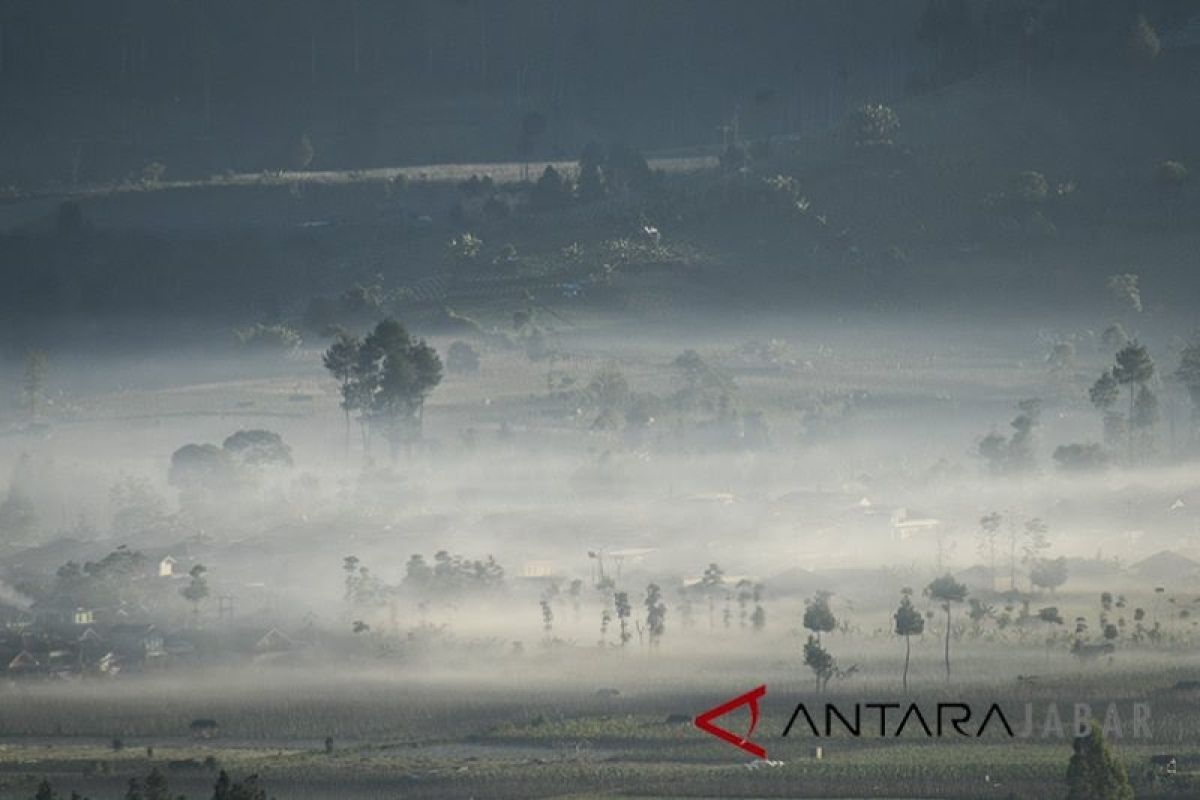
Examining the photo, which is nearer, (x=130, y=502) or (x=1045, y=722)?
(x=1045, y=722)

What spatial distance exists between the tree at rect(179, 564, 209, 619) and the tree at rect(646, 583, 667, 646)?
15.8 metres

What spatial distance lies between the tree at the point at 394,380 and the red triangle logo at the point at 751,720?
54.8m

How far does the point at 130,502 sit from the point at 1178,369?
46.8 metres

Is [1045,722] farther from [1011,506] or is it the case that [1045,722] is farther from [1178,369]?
[1178,369]

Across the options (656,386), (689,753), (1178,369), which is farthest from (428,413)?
(689,753)

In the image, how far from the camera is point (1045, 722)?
104312mm

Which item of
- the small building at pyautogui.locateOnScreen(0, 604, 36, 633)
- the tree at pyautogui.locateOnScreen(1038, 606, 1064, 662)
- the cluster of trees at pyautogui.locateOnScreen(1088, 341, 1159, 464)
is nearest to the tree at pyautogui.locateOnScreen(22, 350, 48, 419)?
the small building at pyautogui.locateOnScreen(0, 604, 36, 633)

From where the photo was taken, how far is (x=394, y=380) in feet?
536

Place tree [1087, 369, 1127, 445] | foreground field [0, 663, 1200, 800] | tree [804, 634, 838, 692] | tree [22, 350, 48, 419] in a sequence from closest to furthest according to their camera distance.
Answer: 1. foreground field [0, 663, 1200, 800]
2. tree [804, 634, 838, 692]
3. tree [1087, 369, 1127, 445]
4. tree [22, 350, 48, 419]

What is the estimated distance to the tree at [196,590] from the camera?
133125 millimetres

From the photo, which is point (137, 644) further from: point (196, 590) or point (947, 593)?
point (947, 593)

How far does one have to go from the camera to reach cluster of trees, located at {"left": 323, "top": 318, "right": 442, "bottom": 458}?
164 m

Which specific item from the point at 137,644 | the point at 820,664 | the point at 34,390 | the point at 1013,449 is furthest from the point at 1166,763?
the point at 34,390

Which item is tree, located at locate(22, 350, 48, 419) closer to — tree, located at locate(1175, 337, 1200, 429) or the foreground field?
tree, located at locate(1175, 337, 1200, 429)
